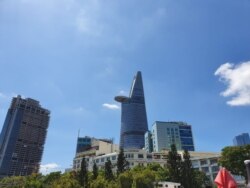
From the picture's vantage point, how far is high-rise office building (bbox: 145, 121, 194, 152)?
15750cm

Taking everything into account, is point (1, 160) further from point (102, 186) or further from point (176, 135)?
point (102, 186)

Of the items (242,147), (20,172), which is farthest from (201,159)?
(20,172)

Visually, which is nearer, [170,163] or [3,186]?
[170,163]

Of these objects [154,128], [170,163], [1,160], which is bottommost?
[170,163]

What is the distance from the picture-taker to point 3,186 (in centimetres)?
8119

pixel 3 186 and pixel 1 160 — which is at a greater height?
pixel 1 160

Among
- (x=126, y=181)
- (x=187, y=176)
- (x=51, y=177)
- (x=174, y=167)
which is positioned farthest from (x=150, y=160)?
(x=126, y=181)

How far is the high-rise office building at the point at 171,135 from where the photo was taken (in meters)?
158

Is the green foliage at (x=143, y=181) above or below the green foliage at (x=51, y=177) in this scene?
below

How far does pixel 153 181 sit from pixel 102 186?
9100 mm

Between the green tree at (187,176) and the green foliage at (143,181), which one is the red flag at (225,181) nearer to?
the green foliage at (143,181)

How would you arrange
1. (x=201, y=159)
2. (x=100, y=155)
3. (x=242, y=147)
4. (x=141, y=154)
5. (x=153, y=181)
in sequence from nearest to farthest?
1. (x=153, y=181)
2. (x=242, y=147)
3. (x=201, y=159)
4. (x=141, y=154)
5. (x=100, y=155)

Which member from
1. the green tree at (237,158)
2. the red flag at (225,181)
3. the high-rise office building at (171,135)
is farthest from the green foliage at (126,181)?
the high-rise office building at (171,135)

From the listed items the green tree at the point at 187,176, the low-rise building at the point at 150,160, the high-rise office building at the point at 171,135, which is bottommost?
the green tree at the point at 187,176
